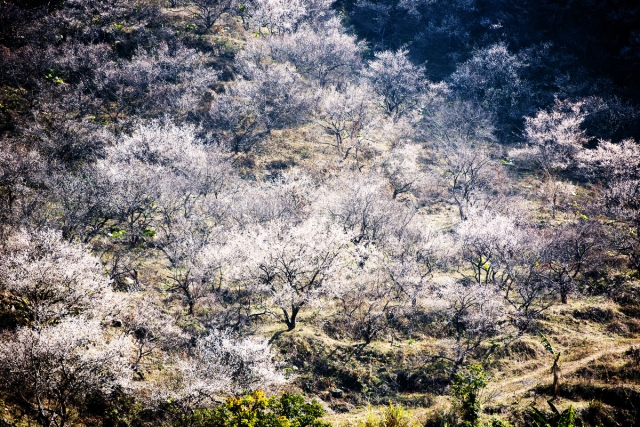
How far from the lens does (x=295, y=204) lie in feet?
139

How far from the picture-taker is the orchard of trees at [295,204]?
1978cm

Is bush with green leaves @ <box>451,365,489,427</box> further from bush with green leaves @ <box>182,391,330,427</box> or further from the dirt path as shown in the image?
bush with green leaves @ <box>182,391,330,427</box>

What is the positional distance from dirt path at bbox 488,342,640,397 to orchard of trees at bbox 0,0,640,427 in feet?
7.54

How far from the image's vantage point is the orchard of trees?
19.8 metres

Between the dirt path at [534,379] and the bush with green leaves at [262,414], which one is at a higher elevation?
the bush with green leaves at [262,414]

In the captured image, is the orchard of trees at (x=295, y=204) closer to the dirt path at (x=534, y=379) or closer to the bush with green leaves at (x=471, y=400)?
the bush with green leaves at (x=471, y=400)

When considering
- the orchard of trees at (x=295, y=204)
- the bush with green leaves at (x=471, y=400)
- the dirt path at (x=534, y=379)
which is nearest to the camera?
the bush with green leaves at (x=471, y=400)

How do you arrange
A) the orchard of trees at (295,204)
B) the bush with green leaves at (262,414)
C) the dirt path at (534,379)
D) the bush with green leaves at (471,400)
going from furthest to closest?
the orchard of trees at (295,204) < the dirt path at (534,379) < the bush with green leaves at (471,400) < the bush with green leaves at (262,414)

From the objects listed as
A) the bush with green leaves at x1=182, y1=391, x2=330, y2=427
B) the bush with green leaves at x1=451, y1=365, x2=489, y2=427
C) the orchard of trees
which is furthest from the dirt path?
the bush with green leaves at x1=182, y1=391, x2=330, y2=427

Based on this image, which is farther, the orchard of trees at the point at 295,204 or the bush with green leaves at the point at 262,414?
the orchard of trees at the point at 295,204

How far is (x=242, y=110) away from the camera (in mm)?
57125

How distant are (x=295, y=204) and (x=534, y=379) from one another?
28.9m

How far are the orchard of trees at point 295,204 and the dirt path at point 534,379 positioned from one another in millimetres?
2297

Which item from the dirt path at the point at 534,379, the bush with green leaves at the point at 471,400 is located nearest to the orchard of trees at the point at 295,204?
the bush with green leaves at the point at 471,400
